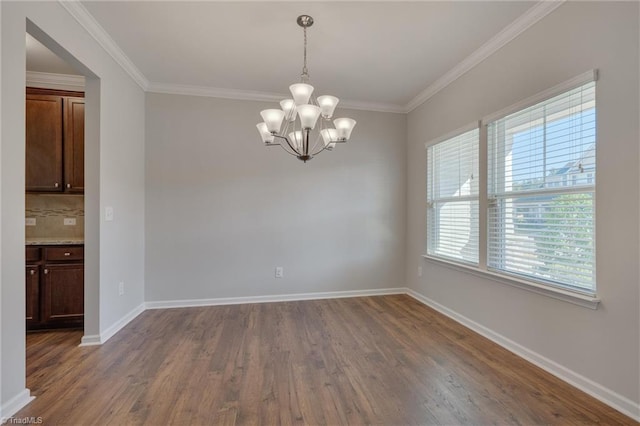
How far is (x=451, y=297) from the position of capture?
3.36 meters

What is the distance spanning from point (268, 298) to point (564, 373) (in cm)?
309

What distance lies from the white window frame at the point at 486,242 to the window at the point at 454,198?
0.36 feet

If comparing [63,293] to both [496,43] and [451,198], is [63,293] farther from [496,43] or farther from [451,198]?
[496,43]

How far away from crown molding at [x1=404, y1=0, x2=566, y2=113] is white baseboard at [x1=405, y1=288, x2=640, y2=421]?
2657 mm

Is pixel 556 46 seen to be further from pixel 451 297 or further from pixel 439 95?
pixel 451 297

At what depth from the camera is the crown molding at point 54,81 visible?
3.15m

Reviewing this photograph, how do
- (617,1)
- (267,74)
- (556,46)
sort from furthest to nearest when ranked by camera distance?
(267,74), (556,46), (617,1)

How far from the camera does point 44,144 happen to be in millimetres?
3066

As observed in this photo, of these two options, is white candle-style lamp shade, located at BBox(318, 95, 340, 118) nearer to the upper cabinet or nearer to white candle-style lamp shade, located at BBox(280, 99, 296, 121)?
white candle-style lamp shade, located at BBox(280, 99, 296, 121)

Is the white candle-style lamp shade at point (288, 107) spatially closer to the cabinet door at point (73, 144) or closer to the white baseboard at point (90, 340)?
the cabinet door at point (73, 144)

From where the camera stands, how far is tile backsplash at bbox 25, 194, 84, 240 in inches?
130

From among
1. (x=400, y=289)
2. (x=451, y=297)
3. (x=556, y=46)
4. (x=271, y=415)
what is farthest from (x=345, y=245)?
(x=556, y=46)

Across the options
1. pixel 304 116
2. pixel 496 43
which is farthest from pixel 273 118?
pixel 496 43

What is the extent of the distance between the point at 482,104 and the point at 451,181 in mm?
903
